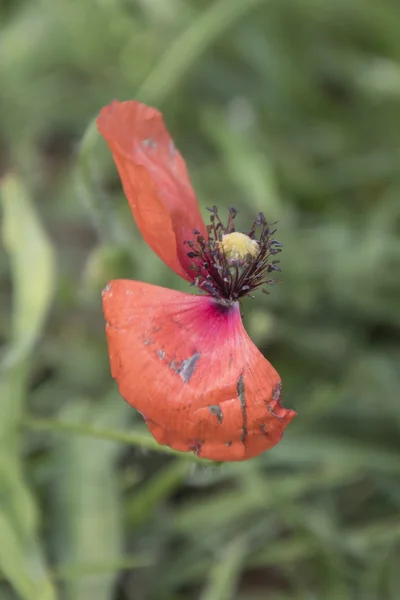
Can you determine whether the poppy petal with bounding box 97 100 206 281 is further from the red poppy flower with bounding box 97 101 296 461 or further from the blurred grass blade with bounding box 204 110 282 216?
the blurred grass blade with bounding box 204 110 282 216

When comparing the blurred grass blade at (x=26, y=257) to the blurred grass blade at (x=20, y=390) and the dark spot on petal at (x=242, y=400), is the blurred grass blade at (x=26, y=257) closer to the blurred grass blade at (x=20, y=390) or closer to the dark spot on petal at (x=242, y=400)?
the blurred grass blade at (x=20, y=390)

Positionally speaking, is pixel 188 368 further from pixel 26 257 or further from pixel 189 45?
pixel 189 45

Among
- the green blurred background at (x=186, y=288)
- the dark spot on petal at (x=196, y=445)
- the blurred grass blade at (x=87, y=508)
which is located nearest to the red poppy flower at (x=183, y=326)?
the dark spot on petal at (x=196, y=445)

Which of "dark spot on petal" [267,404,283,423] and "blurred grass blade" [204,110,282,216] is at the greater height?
"blurred grass blade" [204,110,282,216]

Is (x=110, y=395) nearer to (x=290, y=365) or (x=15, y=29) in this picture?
A: (x=290, y=365)

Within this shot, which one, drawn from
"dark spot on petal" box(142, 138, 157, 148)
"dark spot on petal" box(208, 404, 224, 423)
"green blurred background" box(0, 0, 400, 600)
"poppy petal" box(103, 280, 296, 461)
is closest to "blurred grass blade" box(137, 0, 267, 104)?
"green blurred background" box(0, 0, 400, 600)

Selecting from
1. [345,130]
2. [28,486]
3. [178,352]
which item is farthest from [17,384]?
[345,130]
